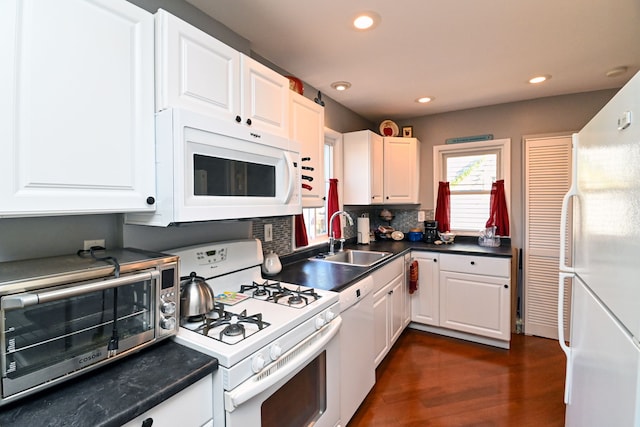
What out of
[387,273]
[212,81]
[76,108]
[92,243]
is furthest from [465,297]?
[76,108]

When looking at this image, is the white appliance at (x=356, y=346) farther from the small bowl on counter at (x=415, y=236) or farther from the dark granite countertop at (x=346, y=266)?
the small bowl on counter at (x=415, y=236)

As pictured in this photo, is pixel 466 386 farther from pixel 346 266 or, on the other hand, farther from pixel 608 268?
pixel 608 268

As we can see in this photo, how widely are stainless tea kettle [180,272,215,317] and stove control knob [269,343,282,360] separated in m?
0.32

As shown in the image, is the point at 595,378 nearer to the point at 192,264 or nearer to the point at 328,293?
the point at 328,293

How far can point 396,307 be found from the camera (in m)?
2.69

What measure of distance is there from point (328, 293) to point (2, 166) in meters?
1.32

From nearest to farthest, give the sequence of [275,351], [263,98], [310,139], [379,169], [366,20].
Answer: [275,351], [263,98], [366,20], [310,139], [379,169]

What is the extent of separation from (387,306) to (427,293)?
2.57 ft

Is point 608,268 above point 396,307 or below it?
above

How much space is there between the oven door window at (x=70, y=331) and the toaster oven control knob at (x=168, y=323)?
0.03 metres

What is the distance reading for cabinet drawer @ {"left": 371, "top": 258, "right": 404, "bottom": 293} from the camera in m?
2.21

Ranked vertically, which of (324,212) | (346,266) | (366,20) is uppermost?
(366,20)

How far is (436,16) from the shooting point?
5.53 ft

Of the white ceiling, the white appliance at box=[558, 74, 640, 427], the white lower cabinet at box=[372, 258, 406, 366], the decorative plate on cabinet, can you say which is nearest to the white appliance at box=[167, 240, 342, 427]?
the white lower cabinet at box=[372, 258, 406, 366]
